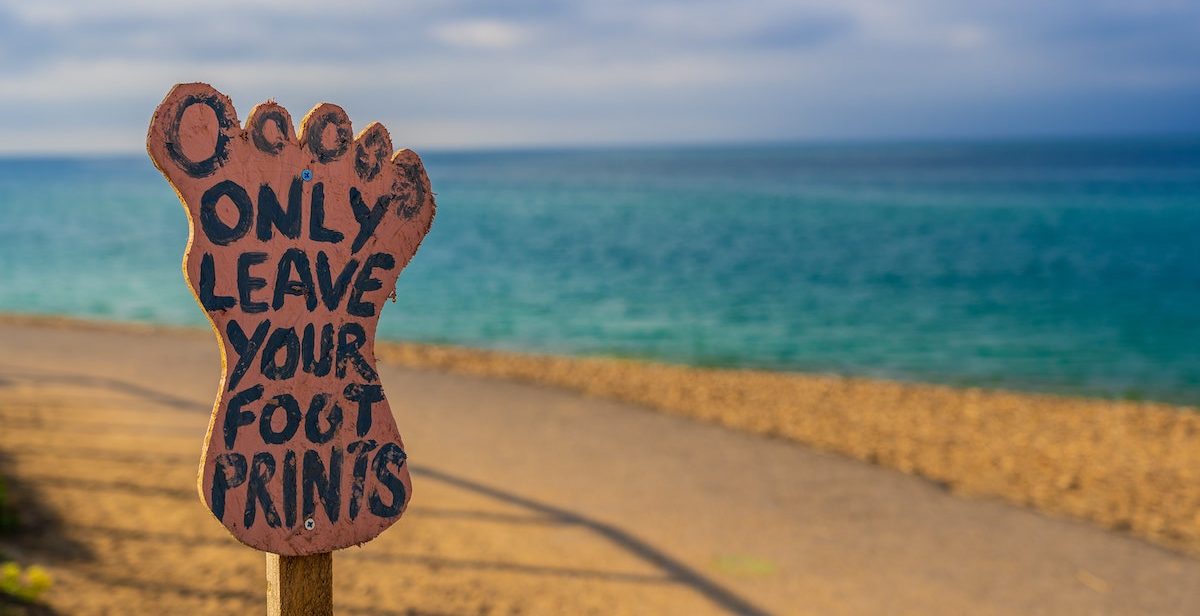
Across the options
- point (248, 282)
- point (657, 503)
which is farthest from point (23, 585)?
point (657, 503)

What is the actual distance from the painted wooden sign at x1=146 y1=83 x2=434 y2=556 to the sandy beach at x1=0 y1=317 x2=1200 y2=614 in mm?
2200

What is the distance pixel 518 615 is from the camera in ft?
15.2

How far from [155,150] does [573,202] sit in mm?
61115

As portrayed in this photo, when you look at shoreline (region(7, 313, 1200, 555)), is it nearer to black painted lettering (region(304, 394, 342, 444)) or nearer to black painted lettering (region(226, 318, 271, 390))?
black painted lettering (region(304, 394, 342, 444))

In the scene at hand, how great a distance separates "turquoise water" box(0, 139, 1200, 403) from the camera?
49.4 ft

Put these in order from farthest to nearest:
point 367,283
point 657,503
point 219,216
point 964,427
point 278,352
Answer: point 964,427, point 657,503, point 367,283, point 278,352, point 219,216

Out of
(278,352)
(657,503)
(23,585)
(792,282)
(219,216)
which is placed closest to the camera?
(219,216)

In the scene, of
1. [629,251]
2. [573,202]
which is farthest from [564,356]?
[573,202]

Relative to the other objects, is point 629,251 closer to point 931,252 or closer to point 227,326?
point 931,252

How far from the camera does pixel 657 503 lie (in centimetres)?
629

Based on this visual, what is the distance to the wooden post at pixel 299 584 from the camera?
8.73 feet

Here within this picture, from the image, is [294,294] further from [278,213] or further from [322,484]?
[322,484]

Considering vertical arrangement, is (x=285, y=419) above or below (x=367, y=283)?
below

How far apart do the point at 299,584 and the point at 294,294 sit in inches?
29.7
